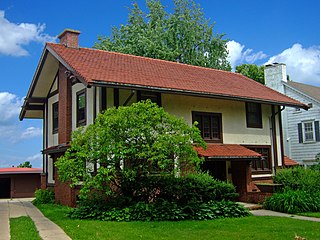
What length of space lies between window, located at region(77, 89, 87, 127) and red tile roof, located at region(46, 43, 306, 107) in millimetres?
1444

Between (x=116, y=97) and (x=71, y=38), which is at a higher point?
(x=71, y=38)

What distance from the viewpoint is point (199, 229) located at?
11.6 m

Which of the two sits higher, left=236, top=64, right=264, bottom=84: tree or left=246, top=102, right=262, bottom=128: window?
left=236, top=64, right=264, bottom=84: tree

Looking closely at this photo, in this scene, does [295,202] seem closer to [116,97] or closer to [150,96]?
[150,96]

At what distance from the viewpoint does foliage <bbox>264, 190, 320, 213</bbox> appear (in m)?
15.7

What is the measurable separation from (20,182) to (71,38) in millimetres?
16174

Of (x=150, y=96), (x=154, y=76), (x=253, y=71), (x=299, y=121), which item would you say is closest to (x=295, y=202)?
(x=150, y=96)

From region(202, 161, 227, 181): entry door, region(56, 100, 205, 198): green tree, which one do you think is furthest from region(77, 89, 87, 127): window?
region(202, 161, 227, 181): entry door

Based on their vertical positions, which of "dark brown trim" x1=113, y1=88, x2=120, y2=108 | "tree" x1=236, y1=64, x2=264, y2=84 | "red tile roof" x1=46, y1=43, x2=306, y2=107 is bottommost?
"dark brown trim" x1=113, y1=88, x2=120, y2=108

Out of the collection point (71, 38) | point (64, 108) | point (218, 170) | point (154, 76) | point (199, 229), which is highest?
point (71, 38)

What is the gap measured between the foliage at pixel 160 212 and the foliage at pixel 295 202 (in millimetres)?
2202

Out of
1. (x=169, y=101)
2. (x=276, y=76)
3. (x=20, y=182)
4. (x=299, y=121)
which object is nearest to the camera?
(x=169, y=101)

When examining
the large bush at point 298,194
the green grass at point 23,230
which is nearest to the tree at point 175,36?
the large bush at point 298,194

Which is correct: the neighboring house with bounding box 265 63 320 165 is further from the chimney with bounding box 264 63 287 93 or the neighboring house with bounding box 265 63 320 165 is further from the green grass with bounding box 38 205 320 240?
the green grass with bounding box 38 205 320 240
